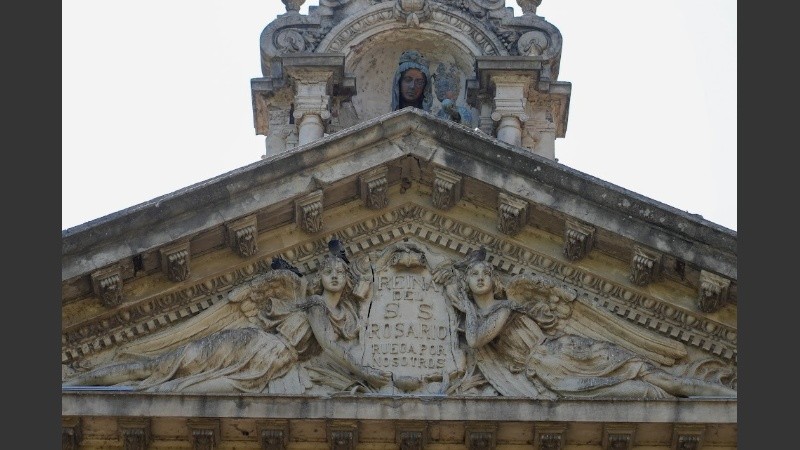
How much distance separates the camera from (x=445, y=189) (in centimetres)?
2494

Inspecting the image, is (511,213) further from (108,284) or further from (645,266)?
(108,284)

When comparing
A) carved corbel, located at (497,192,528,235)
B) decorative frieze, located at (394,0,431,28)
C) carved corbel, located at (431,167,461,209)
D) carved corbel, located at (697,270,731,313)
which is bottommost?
carved corbel, located at (697,270,731,313)

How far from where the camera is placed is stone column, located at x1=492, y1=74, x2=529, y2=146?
28.7 metres

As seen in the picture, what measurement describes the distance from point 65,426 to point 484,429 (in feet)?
11.1

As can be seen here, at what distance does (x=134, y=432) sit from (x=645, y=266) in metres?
4.60

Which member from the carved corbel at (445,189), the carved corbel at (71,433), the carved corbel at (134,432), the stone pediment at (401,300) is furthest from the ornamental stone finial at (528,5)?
the carved corbel at (71,433)

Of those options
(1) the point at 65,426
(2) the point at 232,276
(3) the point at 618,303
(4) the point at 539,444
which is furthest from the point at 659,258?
(1) the point at 65,426

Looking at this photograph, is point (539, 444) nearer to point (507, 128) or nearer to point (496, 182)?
point (496, 182)

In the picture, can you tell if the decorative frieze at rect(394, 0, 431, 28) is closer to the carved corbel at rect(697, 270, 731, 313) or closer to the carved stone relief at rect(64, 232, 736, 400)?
the carved stone relief at rect(64, 232, 736, 400)

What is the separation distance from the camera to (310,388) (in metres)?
23.9

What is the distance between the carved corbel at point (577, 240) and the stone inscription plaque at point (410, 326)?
115cm

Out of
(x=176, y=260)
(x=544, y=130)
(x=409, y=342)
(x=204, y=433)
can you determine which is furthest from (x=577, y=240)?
(x=544, y=130)

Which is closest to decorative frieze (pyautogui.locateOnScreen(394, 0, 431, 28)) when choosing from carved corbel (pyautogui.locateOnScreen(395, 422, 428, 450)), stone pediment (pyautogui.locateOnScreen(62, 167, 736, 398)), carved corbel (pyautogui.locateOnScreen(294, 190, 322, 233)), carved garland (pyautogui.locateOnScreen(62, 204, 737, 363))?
stone pediment (pyautogui.locateOnScreen(62, 167, 736, 398))

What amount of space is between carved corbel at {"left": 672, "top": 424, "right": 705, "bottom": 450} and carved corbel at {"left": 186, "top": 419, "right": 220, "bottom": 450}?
146 inches
